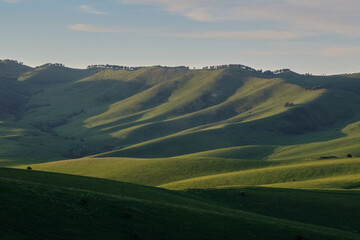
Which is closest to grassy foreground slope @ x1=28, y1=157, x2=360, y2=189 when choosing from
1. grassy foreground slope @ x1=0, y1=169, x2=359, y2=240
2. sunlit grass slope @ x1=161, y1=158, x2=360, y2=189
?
sunlit grass slope @ x1=161, y1=158, x2=360, y2=189

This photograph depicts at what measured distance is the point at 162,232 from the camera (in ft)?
128

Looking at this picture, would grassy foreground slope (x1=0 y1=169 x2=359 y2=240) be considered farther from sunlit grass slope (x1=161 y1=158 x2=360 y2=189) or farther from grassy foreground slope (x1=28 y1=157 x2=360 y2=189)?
sunlit grass slope (x1=161 y1=158 x2=360 y2=189)

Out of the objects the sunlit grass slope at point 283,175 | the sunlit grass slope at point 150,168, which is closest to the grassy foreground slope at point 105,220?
the sunlit grass slope at point 283,175

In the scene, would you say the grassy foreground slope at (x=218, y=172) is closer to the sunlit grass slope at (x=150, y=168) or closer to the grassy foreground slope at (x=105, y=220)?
the sunlit grass slope at (x=150, y=168)

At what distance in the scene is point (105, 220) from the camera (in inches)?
1526

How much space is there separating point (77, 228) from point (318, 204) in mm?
41395

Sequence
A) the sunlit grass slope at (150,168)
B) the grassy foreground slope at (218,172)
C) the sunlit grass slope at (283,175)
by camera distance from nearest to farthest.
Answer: the grassy foreground slope at (218,172)
the sunlit grass slope at (283,175)
the sunlit grass slope at (150,168)

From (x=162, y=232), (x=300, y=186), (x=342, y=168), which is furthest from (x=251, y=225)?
(x=342, y=168)

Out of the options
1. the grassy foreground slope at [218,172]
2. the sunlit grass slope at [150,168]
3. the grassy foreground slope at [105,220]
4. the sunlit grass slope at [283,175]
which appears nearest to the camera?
the grassy foreground slope at [105,220]

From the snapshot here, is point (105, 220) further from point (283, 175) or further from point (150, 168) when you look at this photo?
point (150, 168)

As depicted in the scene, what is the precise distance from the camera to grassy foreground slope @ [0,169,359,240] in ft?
113

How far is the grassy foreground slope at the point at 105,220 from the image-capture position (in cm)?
3441

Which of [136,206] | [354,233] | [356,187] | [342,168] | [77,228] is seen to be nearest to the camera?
[77,228]

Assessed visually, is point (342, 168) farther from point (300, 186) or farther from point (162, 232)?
point (162, 232)
